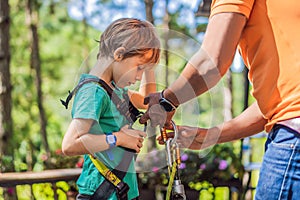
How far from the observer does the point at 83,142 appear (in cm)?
186

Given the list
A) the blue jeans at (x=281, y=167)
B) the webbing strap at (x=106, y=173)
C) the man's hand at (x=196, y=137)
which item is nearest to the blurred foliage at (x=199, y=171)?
the man's hand at (x=196, y=137)

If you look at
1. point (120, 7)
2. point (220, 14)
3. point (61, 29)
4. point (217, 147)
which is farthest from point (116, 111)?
point (61, 29)

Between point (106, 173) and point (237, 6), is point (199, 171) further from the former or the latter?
Result: point (237, 6)

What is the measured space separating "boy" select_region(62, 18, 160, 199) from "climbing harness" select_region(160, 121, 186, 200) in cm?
15

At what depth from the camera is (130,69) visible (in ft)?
6.39

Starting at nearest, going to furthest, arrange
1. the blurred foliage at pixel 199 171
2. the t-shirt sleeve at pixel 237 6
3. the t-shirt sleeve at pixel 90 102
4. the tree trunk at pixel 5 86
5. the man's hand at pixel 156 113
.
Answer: the t-shirt sleeve at pixel 237 6 → the man's hand at pixel 156 113 → the t-shirt sleeve at pixel 90 102 → the blurred foliage at pixel 199 171 → the tree trunk at pixel 5 86

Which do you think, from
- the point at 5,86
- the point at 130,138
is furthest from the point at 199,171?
the point at 130,138

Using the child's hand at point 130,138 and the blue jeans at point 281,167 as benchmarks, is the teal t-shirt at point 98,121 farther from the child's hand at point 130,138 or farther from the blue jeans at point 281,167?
the blue jeans at point 281,167

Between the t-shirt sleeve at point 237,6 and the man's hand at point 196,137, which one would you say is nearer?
the t-shirt sleeve at point 237,6

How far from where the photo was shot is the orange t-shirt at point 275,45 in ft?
5.08

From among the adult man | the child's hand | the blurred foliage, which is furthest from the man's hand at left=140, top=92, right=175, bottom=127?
the blurred foliage

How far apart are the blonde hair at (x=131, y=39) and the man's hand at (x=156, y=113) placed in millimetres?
253

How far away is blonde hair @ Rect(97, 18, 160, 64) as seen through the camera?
1.92 m

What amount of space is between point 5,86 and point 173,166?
2849mm
